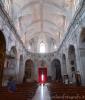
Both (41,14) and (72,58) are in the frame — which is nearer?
(72,58)

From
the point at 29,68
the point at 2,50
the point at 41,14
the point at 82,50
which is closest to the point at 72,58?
the point at 82,50

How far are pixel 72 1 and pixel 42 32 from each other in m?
10.5

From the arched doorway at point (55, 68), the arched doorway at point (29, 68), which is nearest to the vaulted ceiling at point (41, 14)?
the arched doorway at point (29, 68)

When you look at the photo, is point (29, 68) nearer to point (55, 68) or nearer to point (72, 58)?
point (55, 68)

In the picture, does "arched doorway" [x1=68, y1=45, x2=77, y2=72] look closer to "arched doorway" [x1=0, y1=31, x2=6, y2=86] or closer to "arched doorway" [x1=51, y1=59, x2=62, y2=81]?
"arched doorway" [x1=0, y1=31, x2=6, y2=86]

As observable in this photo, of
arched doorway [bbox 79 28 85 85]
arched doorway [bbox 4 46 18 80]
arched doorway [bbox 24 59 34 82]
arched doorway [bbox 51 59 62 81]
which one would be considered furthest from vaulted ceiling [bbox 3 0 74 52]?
arched doorway [bbox 51 59 62 81]

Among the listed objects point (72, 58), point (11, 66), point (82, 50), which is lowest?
point (11, 66)

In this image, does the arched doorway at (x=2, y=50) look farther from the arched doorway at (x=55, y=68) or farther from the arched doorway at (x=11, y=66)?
the arched doorway at (x=55, y=68)

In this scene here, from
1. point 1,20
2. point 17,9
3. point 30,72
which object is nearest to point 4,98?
point 1,20

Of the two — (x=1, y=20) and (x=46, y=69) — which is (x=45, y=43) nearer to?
(x=46, y=69)

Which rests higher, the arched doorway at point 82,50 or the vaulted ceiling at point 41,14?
the vaulted ceiling at point 41,14

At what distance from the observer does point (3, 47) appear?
33.7 ft

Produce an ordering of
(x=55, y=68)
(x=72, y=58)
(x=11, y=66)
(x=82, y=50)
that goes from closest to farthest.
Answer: (x=82, y=50)
(x=11, y=66)
(x=72, y=58)
(x=55, y=68)

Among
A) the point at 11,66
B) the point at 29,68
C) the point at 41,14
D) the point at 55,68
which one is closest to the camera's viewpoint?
the point at 11,66
